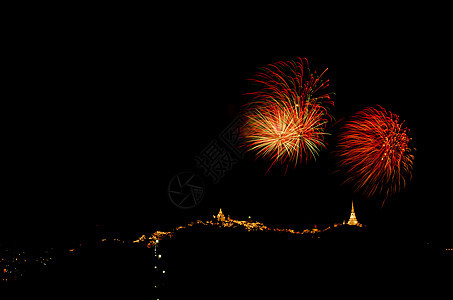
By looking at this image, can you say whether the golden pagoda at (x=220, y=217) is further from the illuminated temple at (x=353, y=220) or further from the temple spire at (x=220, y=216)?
the illuminated temple at (x=353, y=220)

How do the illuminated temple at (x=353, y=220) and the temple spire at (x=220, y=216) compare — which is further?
the temple spire at (x=220, y=216)

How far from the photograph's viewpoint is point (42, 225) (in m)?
9.51

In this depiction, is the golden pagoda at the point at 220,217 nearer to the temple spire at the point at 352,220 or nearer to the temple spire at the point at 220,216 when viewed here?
the temple spire at the point at 220,216

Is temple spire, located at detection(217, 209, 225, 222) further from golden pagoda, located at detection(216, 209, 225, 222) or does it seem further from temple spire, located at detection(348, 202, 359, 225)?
temple spire, located at detection(348, 202, 359, 225)

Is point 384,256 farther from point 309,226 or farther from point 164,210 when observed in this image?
point 164,210

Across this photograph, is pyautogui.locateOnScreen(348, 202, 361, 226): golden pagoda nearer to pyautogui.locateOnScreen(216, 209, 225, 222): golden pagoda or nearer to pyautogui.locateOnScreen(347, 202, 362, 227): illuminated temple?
pyautogui.locateOnScreen(347, 202, 362, 227): illuminated temple

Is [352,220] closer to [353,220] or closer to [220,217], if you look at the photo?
[353,220]

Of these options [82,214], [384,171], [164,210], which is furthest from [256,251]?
[82,214]

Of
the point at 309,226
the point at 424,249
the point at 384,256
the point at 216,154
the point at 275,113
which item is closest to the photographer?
the point at 384,256

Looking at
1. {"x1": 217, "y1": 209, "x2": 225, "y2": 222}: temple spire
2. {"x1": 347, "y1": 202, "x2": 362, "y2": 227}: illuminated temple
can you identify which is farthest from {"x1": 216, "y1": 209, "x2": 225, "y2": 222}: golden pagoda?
{"x1": 347, "y1": 202, "x2": 362, "y2": 227}: illuminated temple

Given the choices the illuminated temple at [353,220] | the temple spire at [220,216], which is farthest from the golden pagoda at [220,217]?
the illuminated temple at [353,220]

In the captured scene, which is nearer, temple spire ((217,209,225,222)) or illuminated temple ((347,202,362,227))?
illuminated temple ((347,202,362,227))

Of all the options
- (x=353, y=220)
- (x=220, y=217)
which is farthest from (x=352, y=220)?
(x=220, y=217)

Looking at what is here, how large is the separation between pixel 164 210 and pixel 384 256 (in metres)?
5.98
